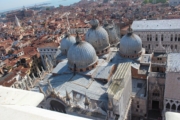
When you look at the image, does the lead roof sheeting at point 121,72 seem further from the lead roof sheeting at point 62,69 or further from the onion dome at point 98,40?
the lead roof sheeting at point 62,69

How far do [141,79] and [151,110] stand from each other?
5.41 metres

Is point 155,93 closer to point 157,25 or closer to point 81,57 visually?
point 81,57

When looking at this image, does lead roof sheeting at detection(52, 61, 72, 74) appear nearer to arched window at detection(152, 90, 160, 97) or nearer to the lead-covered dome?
the lead-covered dome

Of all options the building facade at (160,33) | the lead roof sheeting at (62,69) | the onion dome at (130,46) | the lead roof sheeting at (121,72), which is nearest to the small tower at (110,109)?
the lead roof sheeting at (121,72)

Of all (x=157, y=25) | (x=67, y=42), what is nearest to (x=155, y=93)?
(x=67, y=42)

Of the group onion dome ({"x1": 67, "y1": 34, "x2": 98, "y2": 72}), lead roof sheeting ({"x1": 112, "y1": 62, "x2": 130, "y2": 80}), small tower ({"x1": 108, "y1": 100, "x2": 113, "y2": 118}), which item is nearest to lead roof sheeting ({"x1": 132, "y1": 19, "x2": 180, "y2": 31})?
onion dome ({"x1": 67, "y1": 34, "x2": 98, "y2": 72})

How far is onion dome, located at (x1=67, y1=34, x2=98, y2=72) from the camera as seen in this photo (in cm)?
2714

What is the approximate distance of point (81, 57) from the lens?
27062 millimetres

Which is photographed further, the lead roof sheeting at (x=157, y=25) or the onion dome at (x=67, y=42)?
the lead roof sheeting at (x=157, y=25)

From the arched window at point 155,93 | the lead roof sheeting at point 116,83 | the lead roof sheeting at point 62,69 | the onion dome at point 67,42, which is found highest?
the onion dome at point 67,42

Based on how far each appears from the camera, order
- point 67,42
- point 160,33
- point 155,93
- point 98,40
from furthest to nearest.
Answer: point 160,33 < point 67,42 < point 98,40 < point 155,93

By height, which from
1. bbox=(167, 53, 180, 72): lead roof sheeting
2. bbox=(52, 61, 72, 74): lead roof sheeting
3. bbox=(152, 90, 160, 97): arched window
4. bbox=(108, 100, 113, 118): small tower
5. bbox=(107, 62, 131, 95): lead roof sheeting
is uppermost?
bbox=(167, 53, 180, 72): lead roof sheeting

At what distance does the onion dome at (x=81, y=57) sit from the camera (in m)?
27.1

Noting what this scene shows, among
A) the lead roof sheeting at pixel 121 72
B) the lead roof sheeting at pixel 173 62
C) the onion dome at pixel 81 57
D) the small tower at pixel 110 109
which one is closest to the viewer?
the small tower at pixel 110 109
